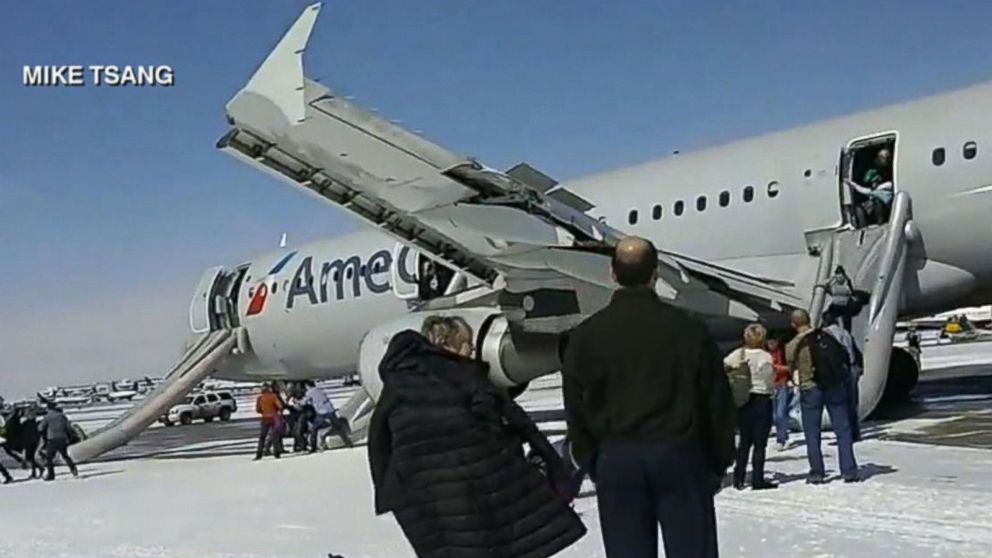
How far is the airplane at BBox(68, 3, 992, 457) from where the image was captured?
39.8 feet

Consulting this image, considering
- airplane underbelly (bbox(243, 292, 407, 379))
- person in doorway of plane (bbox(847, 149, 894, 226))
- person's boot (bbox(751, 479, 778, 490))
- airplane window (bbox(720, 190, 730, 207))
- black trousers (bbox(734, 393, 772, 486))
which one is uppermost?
airplane window (bbox(720, 190, 730, 207))

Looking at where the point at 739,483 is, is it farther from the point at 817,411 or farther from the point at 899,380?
the point at 899,380

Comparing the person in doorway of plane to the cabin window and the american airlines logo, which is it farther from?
the american airlines logo

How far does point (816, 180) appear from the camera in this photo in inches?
596

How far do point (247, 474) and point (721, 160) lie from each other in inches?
300

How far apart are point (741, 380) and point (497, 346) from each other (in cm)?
481

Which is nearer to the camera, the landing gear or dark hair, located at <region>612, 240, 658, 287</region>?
dark hair, located at <region>612, 240, 658, 287</region>

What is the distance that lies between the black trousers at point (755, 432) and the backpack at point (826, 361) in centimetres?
46

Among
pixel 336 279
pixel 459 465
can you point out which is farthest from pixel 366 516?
pixel 336 279

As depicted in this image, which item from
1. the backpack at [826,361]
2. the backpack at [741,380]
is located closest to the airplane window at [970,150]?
the backpack at [826,361]

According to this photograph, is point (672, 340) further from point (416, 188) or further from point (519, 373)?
point (519, 373)

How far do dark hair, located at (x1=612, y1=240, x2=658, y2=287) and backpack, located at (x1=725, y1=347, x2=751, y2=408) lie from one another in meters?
5.81

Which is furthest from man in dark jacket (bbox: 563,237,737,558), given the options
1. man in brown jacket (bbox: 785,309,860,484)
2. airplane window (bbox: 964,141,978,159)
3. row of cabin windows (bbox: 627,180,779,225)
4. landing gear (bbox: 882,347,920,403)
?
landing gear (bbox: 882,347,920,403)

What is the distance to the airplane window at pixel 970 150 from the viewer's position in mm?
14000
